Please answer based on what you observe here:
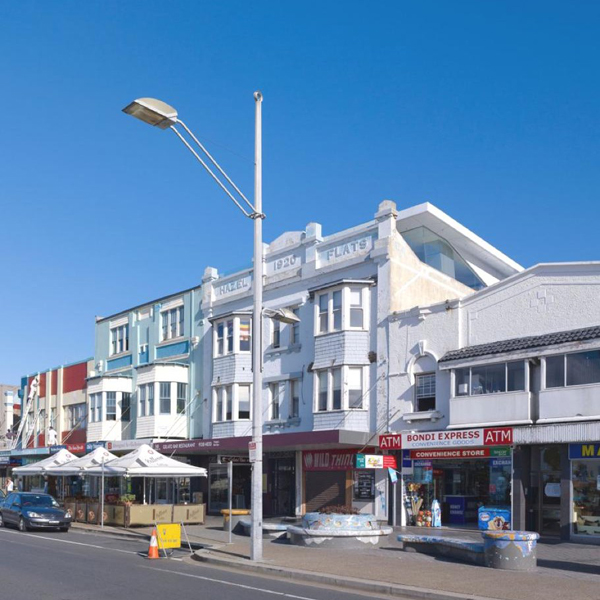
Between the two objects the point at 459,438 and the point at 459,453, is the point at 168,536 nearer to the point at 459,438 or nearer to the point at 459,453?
the point at 459,438

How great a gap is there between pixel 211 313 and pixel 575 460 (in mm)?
19353

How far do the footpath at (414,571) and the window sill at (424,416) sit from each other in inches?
206

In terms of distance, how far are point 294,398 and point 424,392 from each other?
6.74 meters

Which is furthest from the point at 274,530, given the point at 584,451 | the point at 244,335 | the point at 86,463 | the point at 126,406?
the point at 126,406

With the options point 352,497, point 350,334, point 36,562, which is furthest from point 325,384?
point 36,562

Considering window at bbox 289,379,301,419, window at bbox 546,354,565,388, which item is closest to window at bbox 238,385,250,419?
window at bbox 289,379,301,419

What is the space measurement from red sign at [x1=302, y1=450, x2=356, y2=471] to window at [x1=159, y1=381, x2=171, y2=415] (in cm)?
893

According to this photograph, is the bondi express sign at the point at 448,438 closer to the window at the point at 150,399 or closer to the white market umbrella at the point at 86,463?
the white market umbrella at the point at 86,463

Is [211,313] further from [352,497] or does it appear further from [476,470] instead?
[476,470]

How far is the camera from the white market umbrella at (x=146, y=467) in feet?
93.3

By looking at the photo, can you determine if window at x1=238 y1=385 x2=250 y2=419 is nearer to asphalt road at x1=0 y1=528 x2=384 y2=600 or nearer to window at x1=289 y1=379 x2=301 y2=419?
window at x1=289 y1=379 x2=301 y2=419

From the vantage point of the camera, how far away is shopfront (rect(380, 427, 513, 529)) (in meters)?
24.8

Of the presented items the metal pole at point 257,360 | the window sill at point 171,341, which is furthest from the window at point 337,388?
the metal pole at point 257,360

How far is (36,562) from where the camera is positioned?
17484mm
